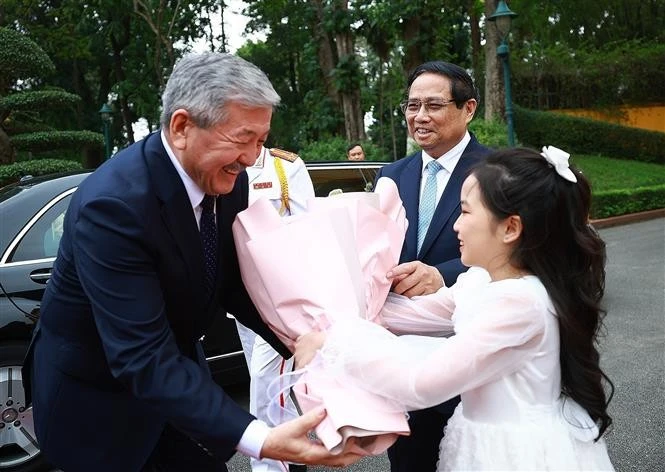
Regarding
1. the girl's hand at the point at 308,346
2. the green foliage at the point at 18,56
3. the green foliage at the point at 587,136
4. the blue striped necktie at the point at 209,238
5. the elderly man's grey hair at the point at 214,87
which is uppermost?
the green foliage at the point at 18,56

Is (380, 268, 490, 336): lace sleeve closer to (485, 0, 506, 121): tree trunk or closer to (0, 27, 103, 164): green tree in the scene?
(0, 27, 103, 164): green tree

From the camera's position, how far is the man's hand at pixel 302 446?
1.84 metres

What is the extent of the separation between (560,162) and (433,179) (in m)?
1.09

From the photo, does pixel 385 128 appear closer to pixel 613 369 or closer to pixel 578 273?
pixel 613 369

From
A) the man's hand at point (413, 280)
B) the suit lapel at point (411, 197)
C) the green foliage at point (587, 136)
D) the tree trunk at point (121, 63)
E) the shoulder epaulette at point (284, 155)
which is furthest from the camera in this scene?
the tree trunk at point (121, 63)

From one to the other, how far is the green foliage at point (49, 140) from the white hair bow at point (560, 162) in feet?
35.6

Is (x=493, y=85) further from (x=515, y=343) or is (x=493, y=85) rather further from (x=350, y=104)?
(x=515, y=343)

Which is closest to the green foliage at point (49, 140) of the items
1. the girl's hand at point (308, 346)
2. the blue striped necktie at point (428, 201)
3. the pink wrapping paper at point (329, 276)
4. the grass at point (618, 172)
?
the blue striped necktie at point (428, 201)

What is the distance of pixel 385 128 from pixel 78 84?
42.9ft

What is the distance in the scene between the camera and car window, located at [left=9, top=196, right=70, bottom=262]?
174 inches

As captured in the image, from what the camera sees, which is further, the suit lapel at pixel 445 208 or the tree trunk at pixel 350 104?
the tree trunk at pixel 350 104

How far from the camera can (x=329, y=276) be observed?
2047 mm

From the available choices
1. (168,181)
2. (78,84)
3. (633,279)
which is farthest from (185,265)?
(78,84)

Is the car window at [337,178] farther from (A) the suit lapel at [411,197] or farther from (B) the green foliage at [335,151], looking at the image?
(B) the green foliage at [335,151]
